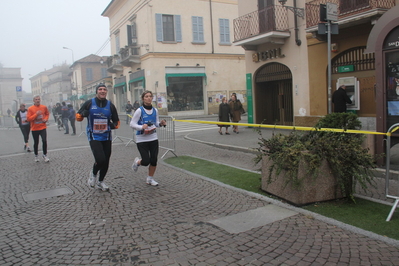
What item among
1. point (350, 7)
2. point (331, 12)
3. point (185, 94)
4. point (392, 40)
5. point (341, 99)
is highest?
point (350, 7)

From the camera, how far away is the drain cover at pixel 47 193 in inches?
241

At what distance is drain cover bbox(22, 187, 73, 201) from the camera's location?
6.12 m

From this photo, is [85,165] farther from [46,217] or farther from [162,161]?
[46,217]

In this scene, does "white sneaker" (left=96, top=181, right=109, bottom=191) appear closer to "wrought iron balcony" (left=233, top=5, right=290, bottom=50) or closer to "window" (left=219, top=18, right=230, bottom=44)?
"wrought iron balcony" (left=233, top=5, right=290, bottom=50)

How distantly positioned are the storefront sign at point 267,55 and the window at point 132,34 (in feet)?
52.0

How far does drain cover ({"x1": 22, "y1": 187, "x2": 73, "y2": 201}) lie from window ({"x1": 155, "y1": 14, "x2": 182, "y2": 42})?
22.5 meters

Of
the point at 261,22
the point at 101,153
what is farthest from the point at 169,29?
the point at 101,153

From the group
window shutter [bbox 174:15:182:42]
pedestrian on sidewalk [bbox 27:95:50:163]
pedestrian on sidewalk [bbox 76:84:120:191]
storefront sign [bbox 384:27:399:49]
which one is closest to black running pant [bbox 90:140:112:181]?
pedestrian on sidewalk [bbox 76:84:120:191]

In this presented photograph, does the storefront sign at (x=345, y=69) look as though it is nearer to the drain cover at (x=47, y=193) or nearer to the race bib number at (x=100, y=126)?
the race bib number at (x=100, y=126)

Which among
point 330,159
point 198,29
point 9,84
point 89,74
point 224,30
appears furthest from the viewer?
point 9,84

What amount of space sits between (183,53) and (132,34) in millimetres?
5187

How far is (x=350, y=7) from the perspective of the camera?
11320mm

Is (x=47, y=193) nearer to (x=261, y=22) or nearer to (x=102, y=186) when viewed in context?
(x=102, y=186)

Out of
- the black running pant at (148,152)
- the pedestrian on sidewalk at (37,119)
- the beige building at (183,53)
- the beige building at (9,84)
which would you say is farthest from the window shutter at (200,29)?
the beige building at (9,84)
